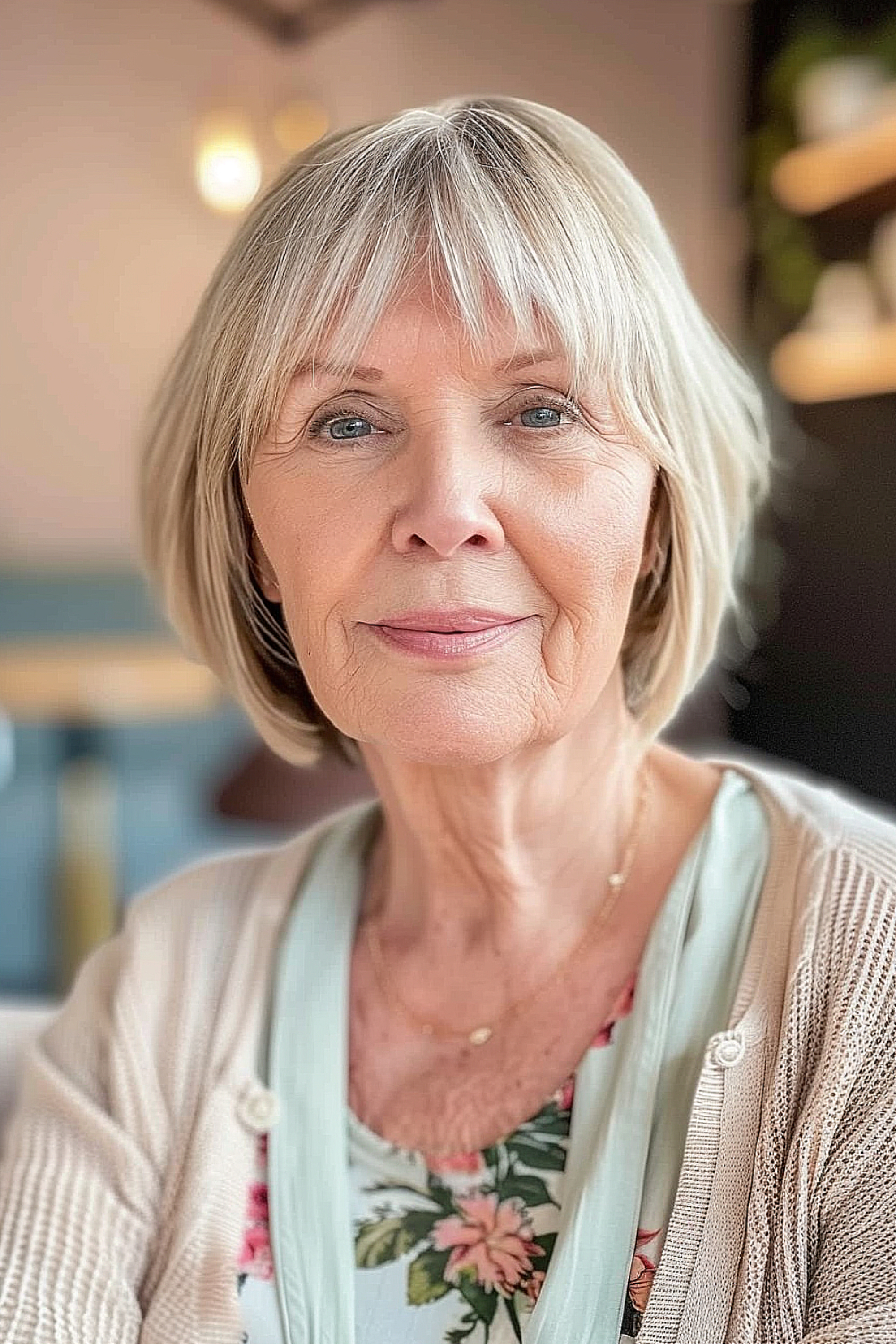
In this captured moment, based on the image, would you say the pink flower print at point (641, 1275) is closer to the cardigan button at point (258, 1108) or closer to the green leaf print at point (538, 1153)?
the green leaf print at point (538, 1153)

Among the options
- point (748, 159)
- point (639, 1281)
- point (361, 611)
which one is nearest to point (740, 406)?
point (361, 611)

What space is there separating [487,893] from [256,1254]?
1.00 feet

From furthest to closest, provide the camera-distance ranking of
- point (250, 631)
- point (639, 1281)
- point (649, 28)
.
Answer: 1. point (649, 28)
2. point (250, 631)
3. point (639, 1281)

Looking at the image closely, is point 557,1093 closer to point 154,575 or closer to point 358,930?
point 358,930

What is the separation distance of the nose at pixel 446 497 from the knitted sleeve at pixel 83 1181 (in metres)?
0.45

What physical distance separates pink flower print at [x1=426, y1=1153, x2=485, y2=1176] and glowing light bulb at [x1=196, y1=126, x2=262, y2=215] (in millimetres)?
3174

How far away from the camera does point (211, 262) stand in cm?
289

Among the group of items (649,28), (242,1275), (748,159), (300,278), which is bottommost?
(242,1275)

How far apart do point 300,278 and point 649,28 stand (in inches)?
146

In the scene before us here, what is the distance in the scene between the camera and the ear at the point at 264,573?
98 cm

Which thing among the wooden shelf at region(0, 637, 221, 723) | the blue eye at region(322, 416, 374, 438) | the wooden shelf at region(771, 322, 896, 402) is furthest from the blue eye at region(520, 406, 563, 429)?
the wooden shelf at region(0, 637, 221, 723)

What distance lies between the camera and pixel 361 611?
0.86 metres

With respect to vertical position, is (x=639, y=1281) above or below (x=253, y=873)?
below

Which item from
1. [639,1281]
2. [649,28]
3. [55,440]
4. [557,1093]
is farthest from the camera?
[55,440]
